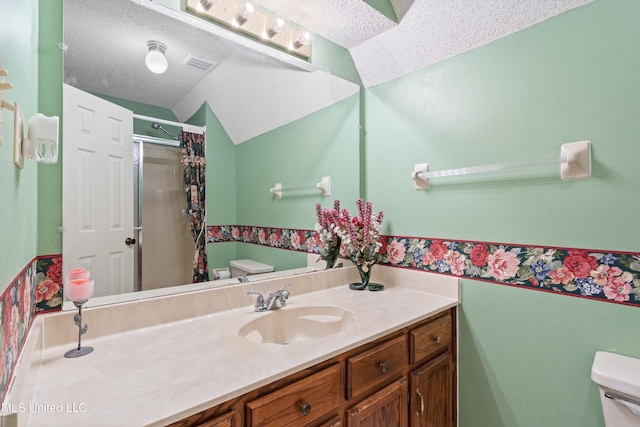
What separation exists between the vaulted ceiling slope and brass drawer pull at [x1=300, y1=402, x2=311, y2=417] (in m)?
1.55

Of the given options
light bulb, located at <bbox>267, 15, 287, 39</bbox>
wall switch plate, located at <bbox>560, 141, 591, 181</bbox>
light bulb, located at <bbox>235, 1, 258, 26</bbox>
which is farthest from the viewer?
light bulb, located at <bbox>267, 15, 287, 39</bbox>

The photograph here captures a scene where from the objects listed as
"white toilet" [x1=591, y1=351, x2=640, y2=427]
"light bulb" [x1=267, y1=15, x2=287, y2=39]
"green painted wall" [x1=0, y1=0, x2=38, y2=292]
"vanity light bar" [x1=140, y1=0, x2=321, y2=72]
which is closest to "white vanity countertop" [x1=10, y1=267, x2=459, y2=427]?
"green painted wall" [x1=0, y1=0, x2=38, y2=292]

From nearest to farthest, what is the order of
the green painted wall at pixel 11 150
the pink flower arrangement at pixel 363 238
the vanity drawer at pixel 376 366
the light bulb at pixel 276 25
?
the green painted wall at pixel 11 150
the vanity drawer at pixel 376 366
the light bulb at pixel 276 25
the pink flower arrangement at pixel 363 238

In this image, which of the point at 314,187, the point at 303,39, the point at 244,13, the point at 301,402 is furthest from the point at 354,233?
the point at 244,13

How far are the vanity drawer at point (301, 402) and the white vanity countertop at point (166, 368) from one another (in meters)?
0.05

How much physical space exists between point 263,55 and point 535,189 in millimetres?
1336

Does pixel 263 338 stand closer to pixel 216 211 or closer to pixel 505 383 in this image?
pixel 216 211

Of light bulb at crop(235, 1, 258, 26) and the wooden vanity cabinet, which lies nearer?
the wooden vanity cabinet

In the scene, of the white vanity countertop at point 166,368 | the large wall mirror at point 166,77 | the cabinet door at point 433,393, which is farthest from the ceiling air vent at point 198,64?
the cabinet door at point 433,393

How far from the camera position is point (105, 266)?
103cm

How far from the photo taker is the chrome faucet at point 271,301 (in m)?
1.25

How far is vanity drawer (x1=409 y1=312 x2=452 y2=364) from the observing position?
1170mm

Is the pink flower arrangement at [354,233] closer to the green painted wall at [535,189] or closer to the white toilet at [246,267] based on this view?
the green painted wall at [535,189]

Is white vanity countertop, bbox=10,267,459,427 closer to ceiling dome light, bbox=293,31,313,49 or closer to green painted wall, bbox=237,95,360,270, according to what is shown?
green painted wall, bbox=237,95,360,270
